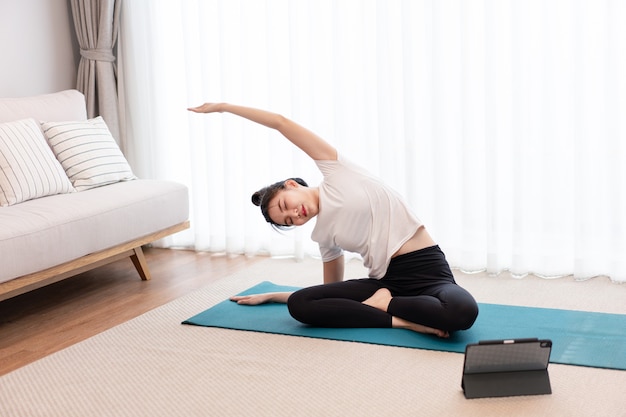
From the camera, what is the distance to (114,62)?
4.49 metres

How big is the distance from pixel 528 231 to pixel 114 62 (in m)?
2.56

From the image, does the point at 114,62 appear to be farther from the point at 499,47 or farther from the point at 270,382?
the point at 270,382

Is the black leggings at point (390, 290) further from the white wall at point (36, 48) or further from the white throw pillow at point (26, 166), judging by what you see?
the white wall at point (36, 48)

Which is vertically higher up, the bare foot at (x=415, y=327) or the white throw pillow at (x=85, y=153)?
the white throw pillow at (x=85, y=153)

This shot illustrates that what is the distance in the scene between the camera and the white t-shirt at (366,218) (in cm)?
276

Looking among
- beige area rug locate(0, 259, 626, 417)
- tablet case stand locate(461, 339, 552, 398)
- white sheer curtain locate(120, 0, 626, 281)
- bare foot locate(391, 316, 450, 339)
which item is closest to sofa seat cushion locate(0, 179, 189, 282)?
beige area rug locate(0, 259, 626, 417)

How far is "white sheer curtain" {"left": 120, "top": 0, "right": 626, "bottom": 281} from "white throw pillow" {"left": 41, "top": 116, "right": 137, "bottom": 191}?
0.59 metres

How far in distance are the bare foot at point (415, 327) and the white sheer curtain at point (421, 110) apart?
1.01 metres

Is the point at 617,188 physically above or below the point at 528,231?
above

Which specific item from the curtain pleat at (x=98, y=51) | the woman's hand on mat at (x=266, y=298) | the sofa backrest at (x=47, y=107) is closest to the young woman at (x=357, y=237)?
the woman's hand on mat at (x=266, y=298)

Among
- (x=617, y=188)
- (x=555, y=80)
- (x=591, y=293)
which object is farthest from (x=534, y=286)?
(x=555, y=80)

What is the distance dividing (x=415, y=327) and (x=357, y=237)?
38 cm

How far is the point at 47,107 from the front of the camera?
3.83 metres

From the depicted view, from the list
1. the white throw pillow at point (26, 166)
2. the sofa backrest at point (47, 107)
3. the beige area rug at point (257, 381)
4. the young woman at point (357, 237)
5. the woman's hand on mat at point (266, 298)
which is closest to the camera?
the beige area rug at point (257, 381)
